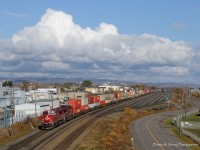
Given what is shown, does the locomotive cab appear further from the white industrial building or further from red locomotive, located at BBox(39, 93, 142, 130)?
the white industrial building

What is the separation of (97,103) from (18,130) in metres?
72.1

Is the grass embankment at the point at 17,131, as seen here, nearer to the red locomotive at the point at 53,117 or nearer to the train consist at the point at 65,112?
the red locomotive at the point at 53,117

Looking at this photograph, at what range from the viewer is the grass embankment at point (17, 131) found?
51.9 metres

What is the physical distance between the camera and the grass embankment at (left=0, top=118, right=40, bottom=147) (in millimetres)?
51922

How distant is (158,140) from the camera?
1973 inches

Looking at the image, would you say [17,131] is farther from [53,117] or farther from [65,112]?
[65,112]

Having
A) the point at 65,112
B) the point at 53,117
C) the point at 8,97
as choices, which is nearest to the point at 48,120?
the point at 53,117

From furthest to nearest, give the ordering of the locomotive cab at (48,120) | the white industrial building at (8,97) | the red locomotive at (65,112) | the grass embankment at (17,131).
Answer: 1. the white industrial building at (8,97)
2. the red locomotive at (65,112)
3. the locomotive cab at (48,120)
4. the grass embankment at (17,131)

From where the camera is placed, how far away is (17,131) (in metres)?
59.2

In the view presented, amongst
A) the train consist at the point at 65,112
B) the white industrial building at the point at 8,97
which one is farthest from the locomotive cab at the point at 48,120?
the white industrial building at the point at 8,97

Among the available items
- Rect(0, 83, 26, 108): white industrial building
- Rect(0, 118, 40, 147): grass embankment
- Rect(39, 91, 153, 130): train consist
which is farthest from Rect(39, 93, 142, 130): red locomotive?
Rect(0, 83, 26, 108): white industrial building

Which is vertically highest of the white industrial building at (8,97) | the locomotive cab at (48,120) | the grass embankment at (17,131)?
the white industrial building at (8,97)

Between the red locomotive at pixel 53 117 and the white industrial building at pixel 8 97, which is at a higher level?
the white industrial building at pixel 8 97

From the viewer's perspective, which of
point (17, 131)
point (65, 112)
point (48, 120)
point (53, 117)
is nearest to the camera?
point (17, 131)
